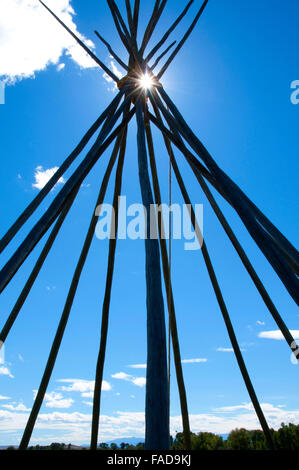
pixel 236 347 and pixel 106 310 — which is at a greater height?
pixel 106 310

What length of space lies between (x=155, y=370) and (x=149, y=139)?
329 centimetres

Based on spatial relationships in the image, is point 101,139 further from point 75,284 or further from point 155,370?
point 155,370

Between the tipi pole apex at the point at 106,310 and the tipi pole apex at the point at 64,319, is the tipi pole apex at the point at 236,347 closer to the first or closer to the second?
the tipi pole apex at the point at 106,310

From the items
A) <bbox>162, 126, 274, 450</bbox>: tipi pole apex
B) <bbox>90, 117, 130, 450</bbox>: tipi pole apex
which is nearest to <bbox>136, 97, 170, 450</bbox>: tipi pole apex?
<bbox>90, 117, 130, 450</bbox>: tipi pole apex

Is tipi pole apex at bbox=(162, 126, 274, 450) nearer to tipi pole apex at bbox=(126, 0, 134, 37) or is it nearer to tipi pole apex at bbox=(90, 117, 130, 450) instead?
tipi pole apex at bbox=(90, 117, 130, 450)

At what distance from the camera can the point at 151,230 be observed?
317cm

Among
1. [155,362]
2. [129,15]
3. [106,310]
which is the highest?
[129,15]

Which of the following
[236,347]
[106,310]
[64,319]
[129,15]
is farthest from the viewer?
[129,15]

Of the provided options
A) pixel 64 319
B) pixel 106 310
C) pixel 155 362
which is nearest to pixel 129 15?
pixel 106 310

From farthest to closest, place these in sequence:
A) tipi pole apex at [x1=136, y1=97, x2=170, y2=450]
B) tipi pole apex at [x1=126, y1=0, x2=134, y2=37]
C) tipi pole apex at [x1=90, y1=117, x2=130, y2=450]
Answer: tipi pole apex at [x1=126, y1=0, x2=134, y2=37] → tipi pole apex at [x1=90, y1=117, x2=130, y2=450] → tipi pole apex at [x1=136, y1=97, x2=170, y2=450]

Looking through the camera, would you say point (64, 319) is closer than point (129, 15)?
Yes

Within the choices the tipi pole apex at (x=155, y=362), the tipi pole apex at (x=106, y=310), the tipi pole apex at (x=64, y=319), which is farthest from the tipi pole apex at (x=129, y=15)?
the tipi pole apex at (x=155, y=362)

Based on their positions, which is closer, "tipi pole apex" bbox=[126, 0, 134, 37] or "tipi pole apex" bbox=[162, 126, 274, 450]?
"tipi pole apex" bbox=[162, 126, 274, 450]

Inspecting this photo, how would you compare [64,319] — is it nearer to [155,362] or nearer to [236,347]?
[155,362]
